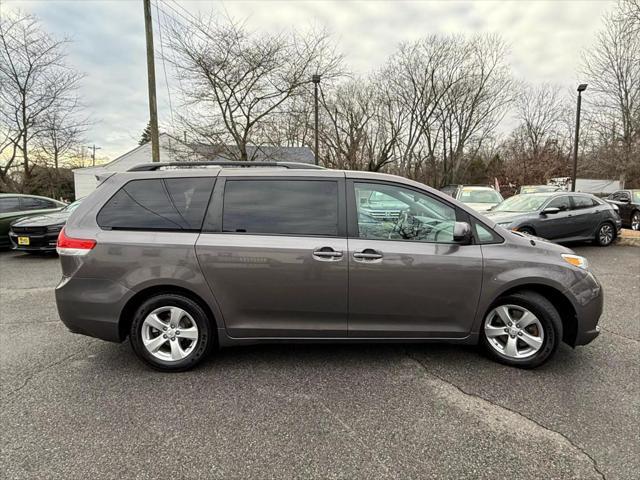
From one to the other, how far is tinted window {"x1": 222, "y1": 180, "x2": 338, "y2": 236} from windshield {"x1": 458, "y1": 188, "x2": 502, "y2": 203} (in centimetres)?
981

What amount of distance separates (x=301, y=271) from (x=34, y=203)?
1036cm

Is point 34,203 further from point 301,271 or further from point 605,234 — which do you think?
point 605,234

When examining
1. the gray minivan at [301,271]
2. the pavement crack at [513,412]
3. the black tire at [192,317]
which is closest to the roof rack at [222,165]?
the gray minivan at [301,271]

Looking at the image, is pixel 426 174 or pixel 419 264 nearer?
pixel 419 264

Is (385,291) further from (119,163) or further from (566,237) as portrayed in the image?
(119,163)

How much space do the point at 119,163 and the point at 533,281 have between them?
38.3m

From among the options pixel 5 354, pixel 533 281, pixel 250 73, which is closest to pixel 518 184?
pixel 250 73

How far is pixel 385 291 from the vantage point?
298 centimetres

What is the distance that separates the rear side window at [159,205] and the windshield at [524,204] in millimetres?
7750

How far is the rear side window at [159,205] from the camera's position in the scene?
3.07 metres

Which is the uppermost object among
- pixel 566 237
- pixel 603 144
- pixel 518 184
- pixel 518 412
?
pixel 603 144

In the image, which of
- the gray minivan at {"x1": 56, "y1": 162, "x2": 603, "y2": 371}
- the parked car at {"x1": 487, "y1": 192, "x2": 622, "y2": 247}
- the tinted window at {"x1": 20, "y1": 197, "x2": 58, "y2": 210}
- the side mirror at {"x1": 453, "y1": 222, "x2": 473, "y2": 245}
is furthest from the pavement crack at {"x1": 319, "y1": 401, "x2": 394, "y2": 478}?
the tinted window at {"x1": 20, "y1": 197, "x2": 58, "y2": 210}

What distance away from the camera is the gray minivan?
2965 mm

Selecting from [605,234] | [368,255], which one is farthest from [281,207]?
[605,234]
